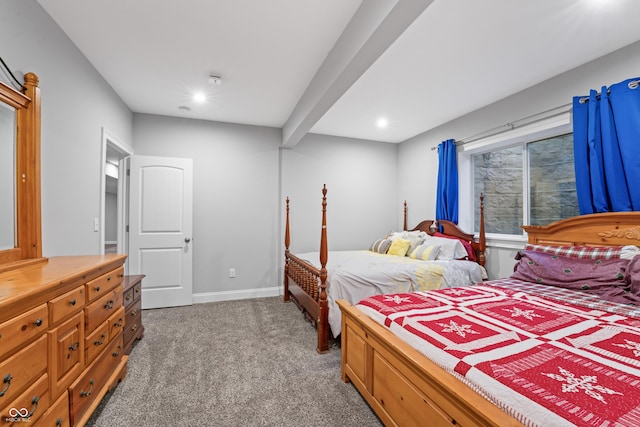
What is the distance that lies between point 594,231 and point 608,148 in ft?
2.25

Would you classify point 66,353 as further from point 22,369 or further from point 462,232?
point 462,232

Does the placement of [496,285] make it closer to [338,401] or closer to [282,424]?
[338,401]

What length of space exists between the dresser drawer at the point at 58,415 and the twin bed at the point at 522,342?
5.18ft

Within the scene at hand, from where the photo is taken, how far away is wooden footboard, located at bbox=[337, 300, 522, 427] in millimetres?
1038

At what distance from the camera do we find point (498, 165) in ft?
12.1

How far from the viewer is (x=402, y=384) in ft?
4.71

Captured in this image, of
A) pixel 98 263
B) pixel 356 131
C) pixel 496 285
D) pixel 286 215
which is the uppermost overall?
pixel 356 131

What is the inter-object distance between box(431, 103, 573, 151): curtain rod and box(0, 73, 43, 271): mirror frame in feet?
13.4

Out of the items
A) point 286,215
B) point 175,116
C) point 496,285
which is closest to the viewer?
point 496,285

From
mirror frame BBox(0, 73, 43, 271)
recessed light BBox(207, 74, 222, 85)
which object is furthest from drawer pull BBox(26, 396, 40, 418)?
recessed light BBox(207, 74, 222, 85)

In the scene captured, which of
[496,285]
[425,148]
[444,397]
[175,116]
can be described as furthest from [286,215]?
[444,397]

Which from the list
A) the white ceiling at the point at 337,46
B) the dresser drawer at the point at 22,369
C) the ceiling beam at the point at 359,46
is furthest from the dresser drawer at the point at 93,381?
the ceiling beam at the point at 359,46

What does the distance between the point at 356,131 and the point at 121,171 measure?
3.35 meters

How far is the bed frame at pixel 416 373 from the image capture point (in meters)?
1.06
